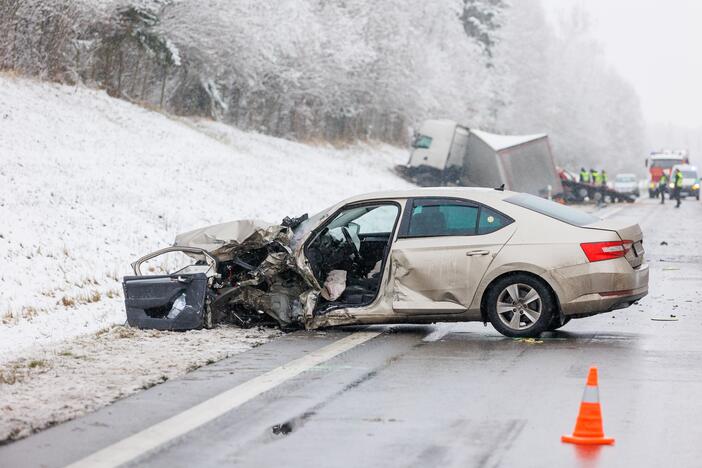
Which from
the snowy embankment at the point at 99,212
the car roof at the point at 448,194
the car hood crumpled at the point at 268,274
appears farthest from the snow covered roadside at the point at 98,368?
the car roof at the point at 448,194

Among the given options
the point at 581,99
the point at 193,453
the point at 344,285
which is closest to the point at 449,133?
Result: the point at 344,285

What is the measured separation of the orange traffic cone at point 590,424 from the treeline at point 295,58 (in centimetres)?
2713

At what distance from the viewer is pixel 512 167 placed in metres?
44.0

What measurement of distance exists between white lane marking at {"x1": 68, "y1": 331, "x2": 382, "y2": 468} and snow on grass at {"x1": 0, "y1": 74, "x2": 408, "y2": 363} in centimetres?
261

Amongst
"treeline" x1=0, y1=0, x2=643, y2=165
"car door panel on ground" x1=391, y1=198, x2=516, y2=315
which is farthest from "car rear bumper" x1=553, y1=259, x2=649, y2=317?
"treeline" x1=0, y1=0, x2=643, y2=165

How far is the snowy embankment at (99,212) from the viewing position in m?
9.64

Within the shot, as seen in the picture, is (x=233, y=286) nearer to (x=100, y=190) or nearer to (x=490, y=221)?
(x=490, y=221)

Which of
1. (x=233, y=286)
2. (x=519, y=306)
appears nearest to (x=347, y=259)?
(x=233, y=286)

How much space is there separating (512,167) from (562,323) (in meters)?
32.4

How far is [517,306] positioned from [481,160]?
114ft

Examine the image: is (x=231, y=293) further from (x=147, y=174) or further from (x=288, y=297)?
(x=147, y=174)

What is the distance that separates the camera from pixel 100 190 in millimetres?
22562

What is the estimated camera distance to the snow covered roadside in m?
7.98

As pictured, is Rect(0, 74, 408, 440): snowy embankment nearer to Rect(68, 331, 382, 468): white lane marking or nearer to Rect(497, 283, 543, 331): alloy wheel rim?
Rect(68, 331, 382, 468): white lane marking
